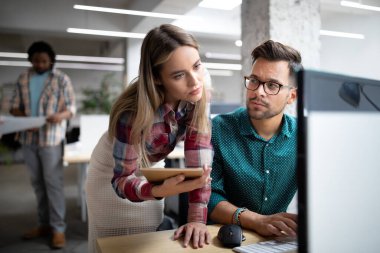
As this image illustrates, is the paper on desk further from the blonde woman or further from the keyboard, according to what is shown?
the keyboard

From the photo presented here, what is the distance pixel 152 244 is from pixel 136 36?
20.3ft

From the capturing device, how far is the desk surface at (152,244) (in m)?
0.84

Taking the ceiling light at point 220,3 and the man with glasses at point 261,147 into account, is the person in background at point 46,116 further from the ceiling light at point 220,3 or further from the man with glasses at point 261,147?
the ceiling light at point 220,3

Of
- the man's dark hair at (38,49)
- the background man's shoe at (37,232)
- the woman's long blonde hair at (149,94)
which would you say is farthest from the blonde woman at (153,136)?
the background man's shoe at (37,232)

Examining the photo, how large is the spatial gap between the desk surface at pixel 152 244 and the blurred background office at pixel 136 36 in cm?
50

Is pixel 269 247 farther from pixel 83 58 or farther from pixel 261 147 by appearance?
pixel 83 58

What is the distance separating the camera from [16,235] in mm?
2887

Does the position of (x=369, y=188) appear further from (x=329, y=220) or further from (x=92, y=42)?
(x=92, y=42)

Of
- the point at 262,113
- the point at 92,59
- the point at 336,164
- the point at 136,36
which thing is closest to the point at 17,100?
the point at 262,113

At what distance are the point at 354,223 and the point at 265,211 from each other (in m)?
0.66

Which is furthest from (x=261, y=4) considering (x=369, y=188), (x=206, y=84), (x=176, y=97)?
(x=369, y=188)

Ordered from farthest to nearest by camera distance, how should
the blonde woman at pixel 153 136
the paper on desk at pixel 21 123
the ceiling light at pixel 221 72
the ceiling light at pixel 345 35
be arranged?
the ceiling light at pixel 221 72 → the ceiling light at pixel 345 35 → the paper on desk at pixel 21 123 → the blonde woman at pixel 153 136

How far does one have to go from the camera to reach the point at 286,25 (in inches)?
82.9

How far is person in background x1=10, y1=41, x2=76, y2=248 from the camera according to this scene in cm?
261
